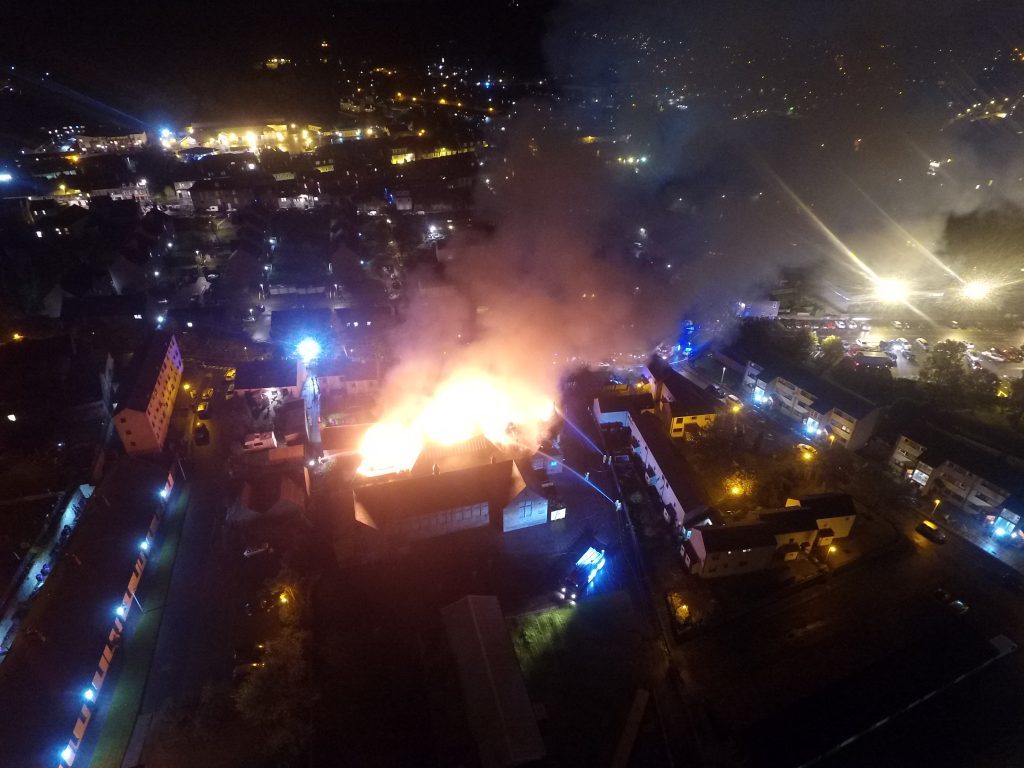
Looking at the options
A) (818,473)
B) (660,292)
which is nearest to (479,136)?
(660,292)

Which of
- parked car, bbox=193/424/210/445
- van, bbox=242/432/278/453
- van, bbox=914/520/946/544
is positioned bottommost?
van, bbox=914/520/946/544

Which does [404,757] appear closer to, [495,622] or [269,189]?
[495,622]

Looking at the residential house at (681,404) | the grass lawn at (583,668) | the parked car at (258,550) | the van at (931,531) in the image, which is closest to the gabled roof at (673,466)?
the residential house at (681,404)

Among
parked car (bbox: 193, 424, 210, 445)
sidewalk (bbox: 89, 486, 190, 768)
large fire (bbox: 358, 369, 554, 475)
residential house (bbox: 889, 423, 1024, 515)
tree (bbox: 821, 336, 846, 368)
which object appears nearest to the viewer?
sidewalk (bbox: 89, 486, 190, 768)

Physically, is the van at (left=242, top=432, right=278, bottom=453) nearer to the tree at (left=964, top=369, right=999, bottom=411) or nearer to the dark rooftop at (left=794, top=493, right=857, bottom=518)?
the dark rooftop at (left=794, top=493, right=857, bottom=518)

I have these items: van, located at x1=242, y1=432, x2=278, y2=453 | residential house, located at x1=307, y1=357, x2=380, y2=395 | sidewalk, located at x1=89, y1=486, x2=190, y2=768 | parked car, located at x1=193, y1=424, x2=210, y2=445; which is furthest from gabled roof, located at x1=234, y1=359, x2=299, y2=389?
sidewalk, located at x1=89, y1=486, x2=190, y2=768

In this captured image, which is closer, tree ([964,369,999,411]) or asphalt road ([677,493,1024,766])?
asphalt road ([677,493,1024,766])

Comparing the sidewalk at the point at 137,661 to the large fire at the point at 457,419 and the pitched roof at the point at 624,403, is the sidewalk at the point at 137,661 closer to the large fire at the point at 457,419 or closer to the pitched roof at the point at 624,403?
the large fire at the point at 457,419
